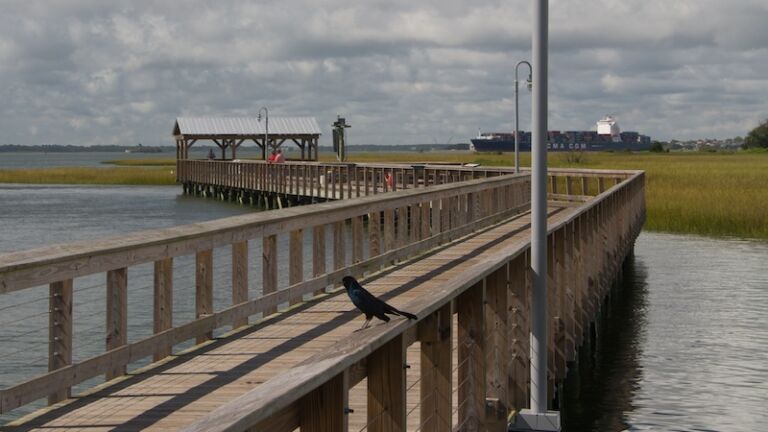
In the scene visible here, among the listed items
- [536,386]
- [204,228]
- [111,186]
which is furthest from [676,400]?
[111,186]

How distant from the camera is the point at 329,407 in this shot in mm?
3715

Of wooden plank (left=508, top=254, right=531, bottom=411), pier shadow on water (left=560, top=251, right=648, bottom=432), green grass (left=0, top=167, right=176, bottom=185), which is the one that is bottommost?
pier shadow on water (left=560, top=251, right=648, bottom=432)

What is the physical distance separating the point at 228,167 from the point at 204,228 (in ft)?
214

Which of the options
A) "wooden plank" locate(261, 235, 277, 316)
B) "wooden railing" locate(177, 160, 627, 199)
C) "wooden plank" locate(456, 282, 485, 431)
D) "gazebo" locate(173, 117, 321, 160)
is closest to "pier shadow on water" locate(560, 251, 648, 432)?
"wooden plank" locate(261, 235, 277, 316)

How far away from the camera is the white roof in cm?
8706

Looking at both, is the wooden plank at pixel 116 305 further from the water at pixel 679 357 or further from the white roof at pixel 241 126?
the white roof at pixel 241 126

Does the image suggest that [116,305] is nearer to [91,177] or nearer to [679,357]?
[679,357]

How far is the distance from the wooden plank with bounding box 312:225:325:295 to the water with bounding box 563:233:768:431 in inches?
131

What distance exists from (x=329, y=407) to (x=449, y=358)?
211 centimetres

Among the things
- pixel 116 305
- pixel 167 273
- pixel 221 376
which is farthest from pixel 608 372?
pixel 116 305

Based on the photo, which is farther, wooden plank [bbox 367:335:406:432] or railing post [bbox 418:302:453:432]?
railing post [bbox 418:302:453:432]

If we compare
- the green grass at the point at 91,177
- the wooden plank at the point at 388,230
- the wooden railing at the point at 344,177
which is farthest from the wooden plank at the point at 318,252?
the green grass at the point at 91,177

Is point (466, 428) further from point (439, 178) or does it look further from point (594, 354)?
point (439, 178)

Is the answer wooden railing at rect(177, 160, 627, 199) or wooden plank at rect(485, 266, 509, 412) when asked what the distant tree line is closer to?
wooden railing at rect(177, 160, 627, 199)
